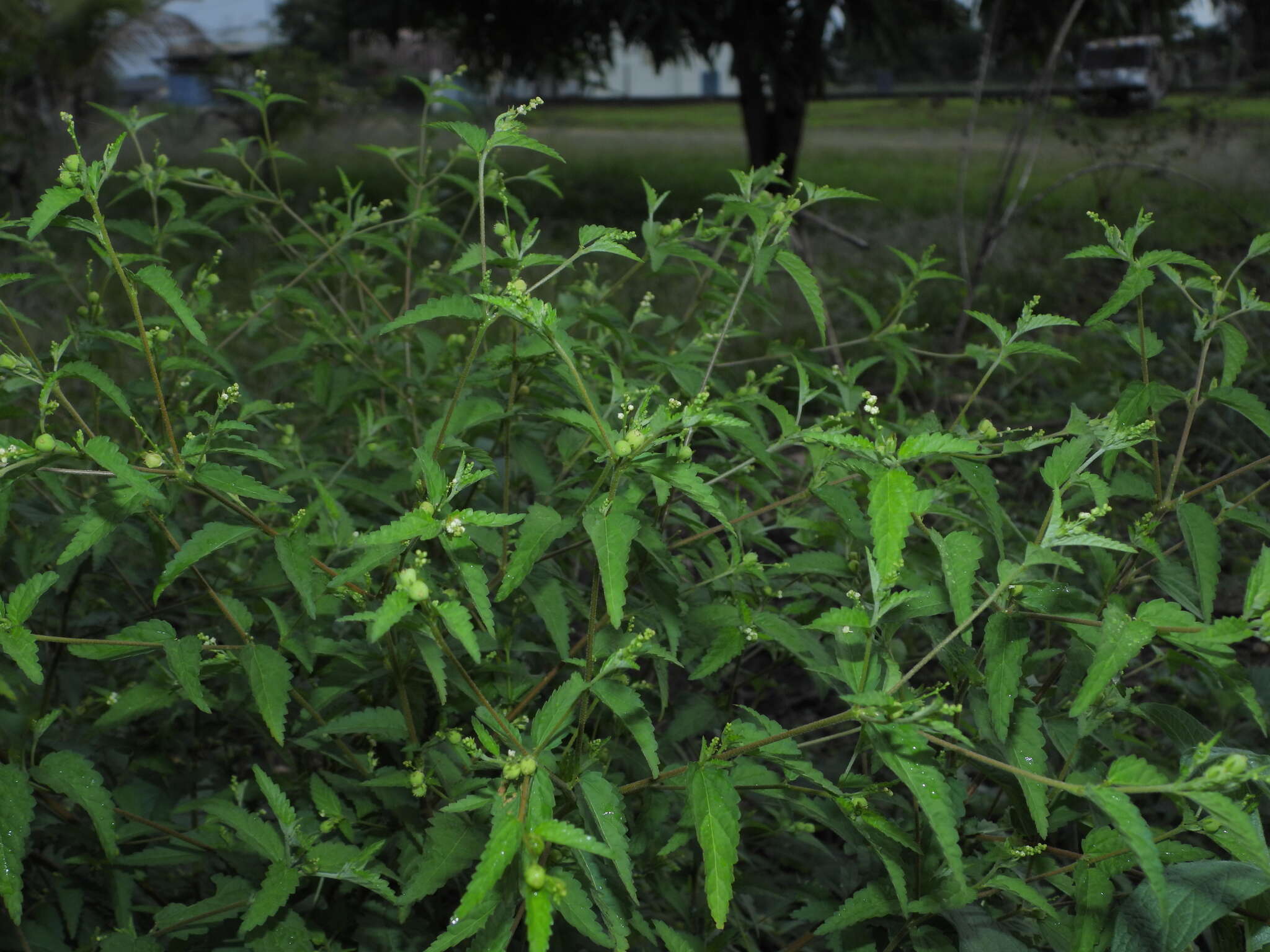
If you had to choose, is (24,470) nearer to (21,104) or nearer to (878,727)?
(878,727)

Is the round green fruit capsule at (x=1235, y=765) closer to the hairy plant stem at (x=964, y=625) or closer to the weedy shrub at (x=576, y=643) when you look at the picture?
the weedy shrub at (x=576, y=643)

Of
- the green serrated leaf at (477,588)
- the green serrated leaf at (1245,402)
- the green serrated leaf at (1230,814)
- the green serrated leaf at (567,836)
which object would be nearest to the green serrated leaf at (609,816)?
the green serrated leaf at (567,836)

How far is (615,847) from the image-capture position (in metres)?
1.13

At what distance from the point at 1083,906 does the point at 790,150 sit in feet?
33.2

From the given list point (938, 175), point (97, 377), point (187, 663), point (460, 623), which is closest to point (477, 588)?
point (460, 623)

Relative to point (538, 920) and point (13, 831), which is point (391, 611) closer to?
point (538, 920)

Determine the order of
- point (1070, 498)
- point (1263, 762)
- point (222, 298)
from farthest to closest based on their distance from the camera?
point (222, 298) < point (1070, 498) < point (1263, 762)

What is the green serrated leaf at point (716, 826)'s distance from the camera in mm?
1078

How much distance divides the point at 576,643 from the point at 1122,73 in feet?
41.6

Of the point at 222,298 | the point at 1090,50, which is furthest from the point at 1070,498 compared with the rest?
the point at 1090,50

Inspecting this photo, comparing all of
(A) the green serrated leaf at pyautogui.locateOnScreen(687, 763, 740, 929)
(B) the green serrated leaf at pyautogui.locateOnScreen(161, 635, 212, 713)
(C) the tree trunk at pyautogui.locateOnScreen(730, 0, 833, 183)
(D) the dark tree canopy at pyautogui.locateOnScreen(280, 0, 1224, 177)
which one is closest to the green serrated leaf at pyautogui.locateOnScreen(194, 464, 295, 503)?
(B) the green serrated leaf at pyautogui.locateOnScreen(161, 635, 212, 713)

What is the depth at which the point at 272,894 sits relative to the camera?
1335 millimetres

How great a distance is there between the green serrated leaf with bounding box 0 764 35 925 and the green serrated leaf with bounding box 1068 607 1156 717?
1.32 m

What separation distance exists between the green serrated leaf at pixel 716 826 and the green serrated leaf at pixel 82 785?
86cm
